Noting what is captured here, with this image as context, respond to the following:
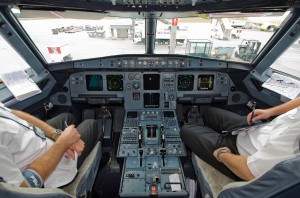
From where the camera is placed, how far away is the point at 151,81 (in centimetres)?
285

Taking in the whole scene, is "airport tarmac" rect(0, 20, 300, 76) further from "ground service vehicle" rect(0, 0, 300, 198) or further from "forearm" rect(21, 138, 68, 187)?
"forearm" rect(21, 138, 68, 187)

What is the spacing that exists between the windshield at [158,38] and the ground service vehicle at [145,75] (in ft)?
0.07

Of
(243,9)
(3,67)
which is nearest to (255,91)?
(243,9)

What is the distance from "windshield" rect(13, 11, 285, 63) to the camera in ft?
9.55

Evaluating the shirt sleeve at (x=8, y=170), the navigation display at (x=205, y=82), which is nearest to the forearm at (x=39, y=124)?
the shirt sleeve at (x=8, y=170)

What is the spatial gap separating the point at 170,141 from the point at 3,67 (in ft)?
6.66

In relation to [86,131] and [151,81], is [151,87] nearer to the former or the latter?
[151,81]

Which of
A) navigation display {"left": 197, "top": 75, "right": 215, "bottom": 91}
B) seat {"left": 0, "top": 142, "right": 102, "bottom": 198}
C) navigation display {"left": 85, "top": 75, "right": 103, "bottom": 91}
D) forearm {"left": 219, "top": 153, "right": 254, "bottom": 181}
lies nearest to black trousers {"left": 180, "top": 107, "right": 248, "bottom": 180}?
forearm {"left": 219, "top": 153, "right": 254, "bottom": 181}

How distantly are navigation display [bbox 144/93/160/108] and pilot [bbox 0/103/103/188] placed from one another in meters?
1.41

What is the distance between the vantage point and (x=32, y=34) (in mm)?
2408

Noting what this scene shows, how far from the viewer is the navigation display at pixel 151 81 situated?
2820 mm

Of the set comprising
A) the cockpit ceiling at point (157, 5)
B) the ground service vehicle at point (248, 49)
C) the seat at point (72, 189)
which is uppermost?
the cockpit ceiling at point (157, 5)

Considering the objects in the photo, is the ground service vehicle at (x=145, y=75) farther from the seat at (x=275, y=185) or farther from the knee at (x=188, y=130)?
the seat at (x=275, y=185)

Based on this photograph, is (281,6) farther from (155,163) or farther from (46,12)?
(46,12)
